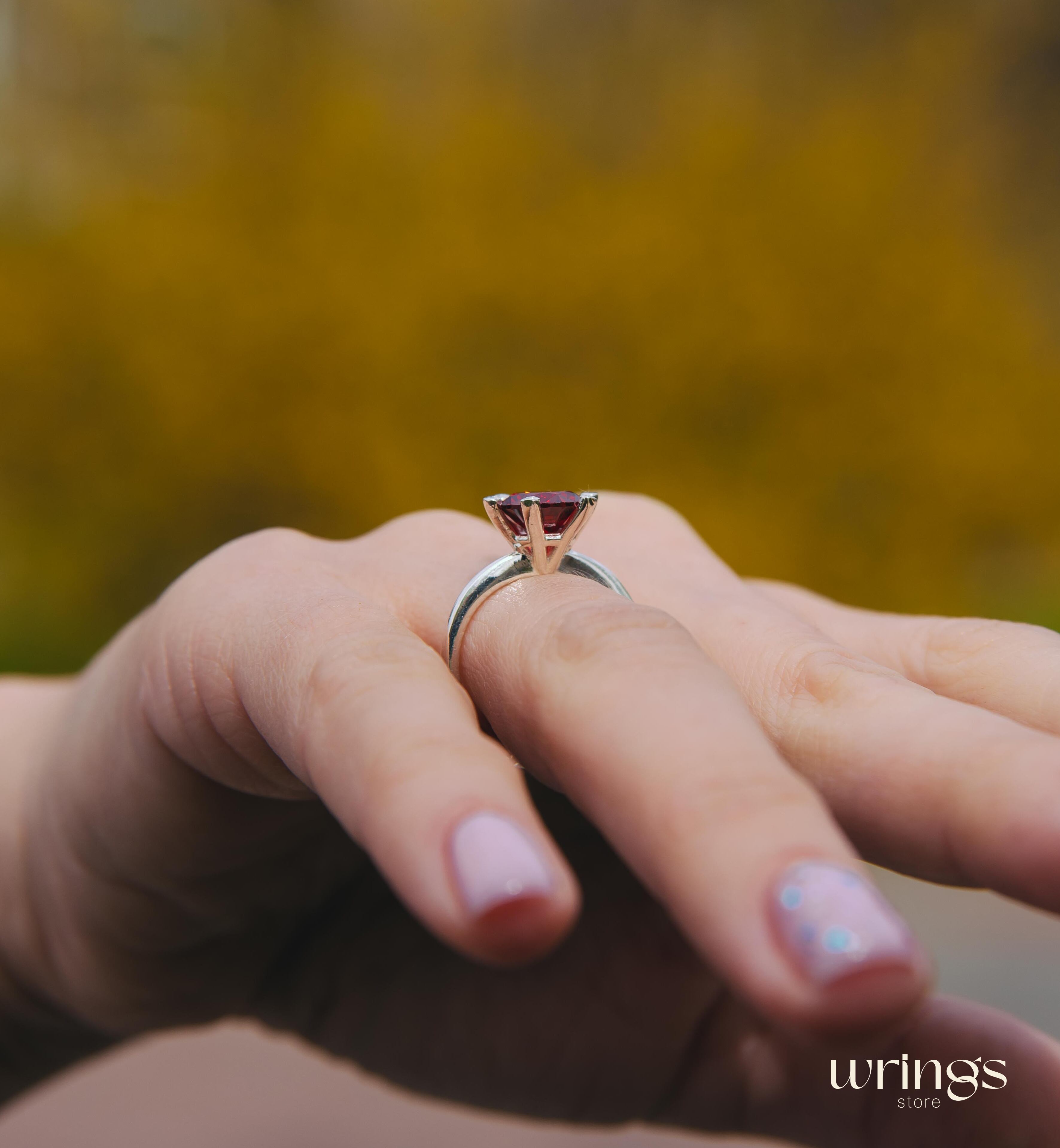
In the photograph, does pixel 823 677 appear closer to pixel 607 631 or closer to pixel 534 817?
pixel 607 631

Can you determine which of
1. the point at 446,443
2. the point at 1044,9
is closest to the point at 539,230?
the point at 446,443

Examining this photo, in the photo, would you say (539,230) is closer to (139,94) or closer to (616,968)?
(139,94)

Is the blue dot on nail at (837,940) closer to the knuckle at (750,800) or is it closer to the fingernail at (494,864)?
the knuckle at (750,800)

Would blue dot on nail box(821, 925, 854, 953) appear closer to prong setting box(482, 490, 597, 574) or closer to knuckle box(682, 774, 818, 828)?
knuckle box(682, 774, 818, 828)

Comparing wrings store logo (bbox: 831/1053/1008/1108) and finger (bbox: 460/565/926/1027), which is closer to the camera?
finger (bbox: 460/565/926/1027)

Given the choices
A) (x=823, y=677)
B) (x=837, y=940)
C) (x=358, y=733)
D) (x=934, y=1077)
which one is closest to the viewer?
(x=837, y=940)

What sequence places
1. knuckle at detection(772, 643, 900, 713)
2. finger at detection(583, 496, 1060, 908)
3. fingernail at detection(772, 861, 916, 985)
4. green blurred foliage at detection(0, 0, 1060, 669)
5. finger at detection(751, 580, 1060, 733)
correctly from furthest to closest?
green blurred foliage at detection(0, 0, 1060, 669)
finger at detection(751, 580, 1060, 733)
knuckle at detection(772, 643, 900, 713)
finger at detection(583, 496, 1060, 908)
fingernail at detection(772, 861, 916, 985)

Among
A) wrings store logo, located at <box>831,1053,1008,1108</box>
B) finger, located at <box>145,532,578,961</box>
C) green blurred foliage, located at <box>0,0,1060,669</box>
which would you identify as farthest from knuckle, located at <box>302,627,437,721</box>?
green blurred foliage, located at <box>0,0,1060,669</box>

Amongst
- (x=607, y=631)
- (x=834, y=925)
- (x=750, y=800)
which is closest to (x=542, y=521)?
(x=607, y=631)
